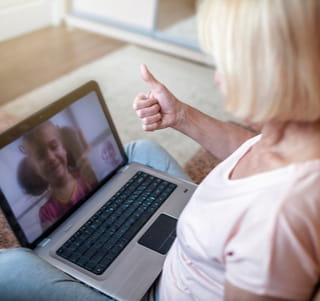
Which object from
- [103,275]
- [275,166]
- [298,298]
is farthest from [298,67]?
[103,275]

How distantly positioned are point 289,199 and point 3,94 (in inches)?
79.8

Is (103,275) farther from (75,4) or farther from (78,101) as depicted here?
(75,4)

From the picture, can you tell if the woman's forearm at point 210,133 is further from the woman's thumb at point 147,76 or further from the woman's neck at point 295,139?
the woman's neck at point 295,139

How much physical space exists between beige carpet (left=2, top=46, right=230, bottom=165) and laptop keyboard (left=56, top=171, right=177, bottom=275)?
79 cm

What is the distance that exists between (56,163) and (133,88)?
1.45 metres

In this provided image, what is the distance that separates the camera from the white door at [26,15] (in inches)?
112

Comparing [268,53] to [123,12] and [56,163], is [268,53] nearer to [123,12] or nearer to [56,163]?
[56,163]

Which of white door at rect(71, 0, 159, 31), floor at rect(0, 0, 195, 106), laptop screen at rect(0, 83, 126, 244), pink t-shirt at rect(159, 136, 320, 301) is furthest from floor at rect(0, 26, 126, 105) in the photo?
pink t-shirt at rect(159, 136, 320, 301)

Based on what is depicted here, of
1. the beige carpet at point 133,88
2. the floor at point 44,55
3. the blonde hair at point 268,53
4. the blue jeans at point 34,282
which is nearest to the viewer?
the blonde hair at point 268,53

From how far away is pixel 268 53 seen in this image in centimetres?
54

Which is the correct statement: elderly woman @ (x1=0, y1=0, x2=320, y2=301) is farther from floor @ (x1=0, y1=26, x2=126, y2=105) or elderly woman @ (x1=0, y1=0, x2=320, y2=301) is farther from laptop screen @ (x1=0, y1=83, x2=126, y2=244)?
floor @ (x1=0, y1=26, x2=126, y2=105)

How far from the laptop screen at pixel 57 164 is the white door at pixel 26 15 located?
2.11m

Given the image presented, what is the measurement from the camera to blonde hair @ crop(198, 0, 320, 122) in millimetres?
521

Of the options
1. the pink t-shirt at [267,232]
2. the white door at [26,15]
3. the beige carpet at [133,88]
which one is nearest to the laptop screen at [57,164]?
the pink t-shirt at [267,232]
